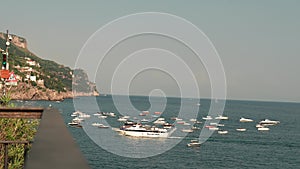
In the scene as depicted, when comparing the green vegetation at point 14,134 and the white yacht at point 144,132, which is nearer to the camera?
the green vegetation at point 14,134

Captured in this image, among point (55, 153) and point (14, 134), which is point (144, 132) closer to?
point (14, 134)

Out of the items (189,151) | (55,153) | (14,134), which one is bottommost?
(189,151)

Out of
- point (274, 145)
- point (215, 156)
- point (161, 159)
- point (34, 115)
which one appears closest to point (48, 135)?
point (34, 115)

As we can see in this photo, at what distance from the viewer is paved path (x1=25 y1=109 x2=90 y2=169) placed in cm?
183

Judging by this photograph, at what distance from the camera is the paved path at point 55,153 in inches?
72.0

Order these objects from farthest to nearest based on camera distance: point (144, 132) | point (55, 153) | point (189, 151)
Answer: point (144, 132)
point (189, 151)
point (55, 153)

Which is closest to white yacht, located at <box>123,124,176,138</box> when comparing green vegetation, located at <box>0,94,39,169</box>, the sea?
the sea

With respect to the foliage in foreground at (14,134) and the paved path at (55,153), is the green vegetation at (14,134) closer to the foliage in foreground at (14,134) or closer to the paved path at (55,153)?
the foliage in foreground at (14,134)

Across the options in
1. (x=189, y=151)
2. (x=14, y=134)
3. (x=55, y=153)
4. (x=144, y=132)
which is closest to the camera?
(x=55, y=153)

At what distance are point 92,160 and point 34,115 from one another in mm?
51816

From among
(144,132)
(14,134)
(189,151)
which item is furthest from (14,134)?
(144,132)

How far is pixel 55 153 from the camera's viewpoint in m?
2.17

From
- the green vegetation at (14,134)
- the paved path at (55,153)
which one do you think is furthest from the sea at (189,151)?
the paved path at (55,153)

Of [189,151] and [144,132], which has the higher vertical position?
[144,132]
